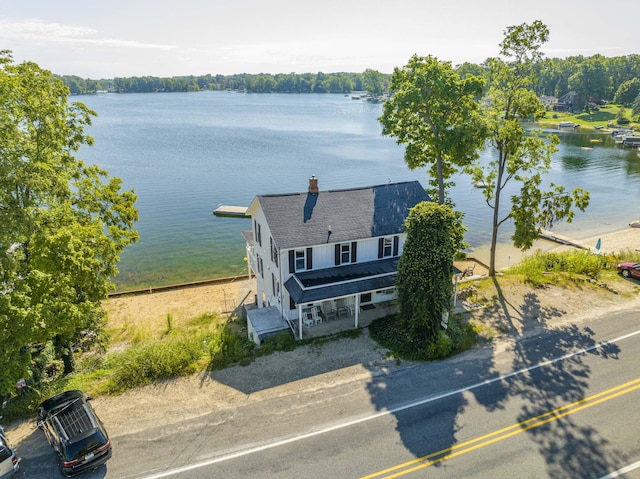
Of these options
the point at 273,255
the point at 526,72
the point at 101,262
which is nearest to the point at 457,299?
the point at 273,255

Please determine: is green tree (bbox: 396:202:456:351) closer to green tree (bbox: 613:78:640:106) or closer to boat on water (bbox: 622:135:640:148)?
boat on water (bbox: 622:135:640:148)

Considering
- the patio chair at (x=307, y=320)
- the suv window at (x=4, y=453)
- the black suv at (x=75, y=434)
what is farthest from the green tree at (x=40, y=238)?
the patio chair at (x=307, y=320)

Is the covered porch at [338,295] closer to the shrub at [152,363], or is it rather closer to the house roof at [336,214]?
Answer: the house roof at [336,214]

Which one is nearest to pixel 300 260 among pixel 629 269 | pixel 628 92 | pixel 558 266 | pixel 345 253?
pixel 345 253

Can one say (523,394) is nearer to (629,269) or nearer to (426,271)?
(426,271)

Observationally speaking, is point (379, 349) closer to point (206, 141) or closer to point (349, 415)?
point (349, 415)

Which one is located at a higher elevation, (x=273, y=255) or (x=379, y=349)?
(x=273, y=255)

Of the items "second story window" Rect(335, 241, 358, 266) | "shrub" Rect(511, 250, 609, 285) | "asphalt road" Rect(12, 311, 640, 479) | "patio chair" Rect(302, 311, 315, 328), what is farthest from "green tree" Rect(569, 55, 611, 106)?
"patio chair" Rect(302, 311, 315, 328)
